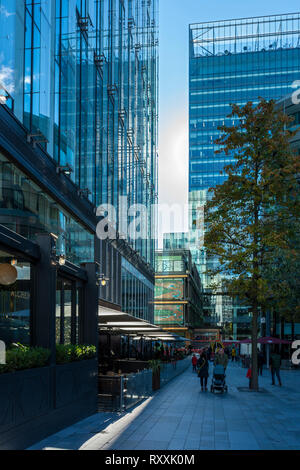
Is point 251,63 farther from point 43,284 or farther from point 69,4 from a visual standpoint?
point 43,284

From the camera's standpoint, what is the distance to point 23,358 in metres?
10.3

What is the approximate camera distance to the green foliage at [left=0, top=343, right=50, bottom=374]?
9695 millimetres

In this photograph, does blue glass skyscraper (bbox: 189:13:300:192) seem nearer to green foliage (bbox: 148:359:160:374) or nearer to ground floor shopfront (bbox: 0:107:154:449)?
green foliage (bbox: 148:359:160:374)

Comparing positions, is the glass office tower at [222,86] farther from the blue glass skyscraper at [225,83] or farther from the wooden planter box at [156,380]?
the wooden planter box at [156,380]

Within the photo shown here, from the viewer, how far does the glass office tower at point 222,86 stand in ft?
424

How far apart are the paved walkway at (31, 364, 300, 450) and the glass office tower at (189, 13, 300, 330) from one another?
106841mm

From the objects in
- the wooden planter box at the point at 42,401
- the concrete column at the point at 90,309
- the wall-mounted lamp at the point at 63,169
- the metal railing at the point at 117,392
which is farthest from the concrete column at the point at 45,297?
the wall-mounted lamp at the point at 63,169

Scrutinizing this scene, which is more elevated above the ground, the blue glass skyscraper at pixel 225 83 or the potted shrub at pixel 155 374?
the blue glass skyscraper at pixel 225 83

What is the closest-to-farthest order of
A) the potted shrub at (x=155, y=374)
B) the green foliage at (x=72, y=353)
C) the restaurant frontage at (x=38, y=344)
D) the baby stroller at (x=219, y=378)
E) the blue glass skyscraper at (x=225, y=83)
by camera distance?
1. the restaurant frontage at (x=38, y=344)
2. the green foliage at (x=72, y=353)
3. the baby stroller at (x=219, y=378)
4. the potted shrub at (x=155, y=374)
5. the blue glass skyscraper at (x=225, y=83)

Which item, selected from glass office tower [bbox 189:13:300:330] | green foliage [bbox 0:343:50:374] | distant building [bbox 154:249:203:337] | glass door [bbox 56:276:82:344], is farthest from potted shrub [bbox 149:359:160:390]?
glass office tower [bbox 189:13:300:330]

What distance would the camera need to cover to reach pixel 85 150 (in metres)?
26.6

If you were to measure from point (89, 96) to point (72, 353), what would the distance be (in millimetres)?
17077

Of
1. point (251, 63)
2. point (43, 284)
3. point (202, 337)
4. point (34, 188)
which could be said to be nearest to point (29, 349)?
point (43, 284)

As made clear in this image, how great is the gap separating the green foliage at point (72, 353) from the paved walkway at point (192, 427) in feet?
5.34
